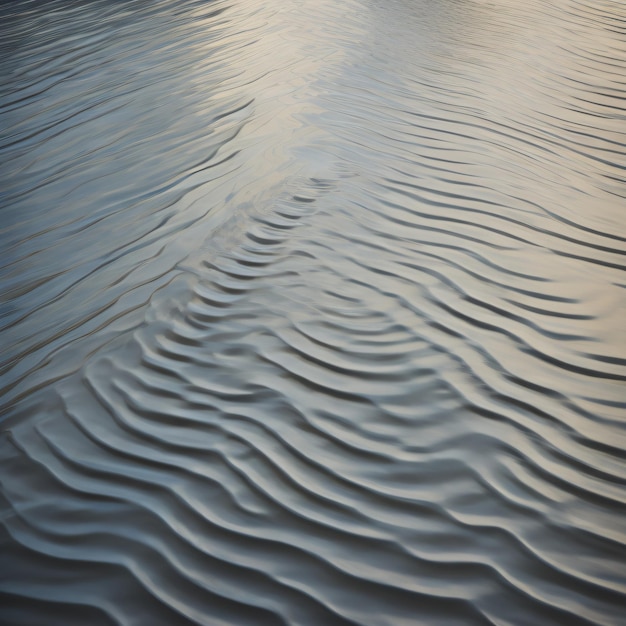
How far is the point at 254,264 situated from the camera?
73.7 inches

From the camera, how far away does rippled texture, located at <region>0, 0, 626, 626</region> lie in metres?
1.09

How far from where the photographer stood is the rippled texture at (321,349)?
3.58 feet

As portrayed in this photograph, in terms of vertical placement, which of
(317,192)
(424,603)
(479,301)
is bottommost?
(424,603)

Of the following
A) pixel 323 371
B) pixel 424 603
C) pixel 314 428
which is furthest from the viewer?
pixel 323 371

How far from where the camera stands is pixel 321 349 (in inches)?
61.1

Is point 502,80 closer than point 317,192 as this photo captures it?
No

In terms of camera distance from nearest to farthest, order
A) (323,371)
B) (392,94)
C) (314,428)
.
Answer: (314,428), (323,371), (392,94)

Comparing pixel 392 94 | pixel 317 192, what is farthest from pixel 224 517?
pixel 392 94

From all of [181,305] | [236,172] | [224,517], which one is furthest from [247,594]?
[236,172]

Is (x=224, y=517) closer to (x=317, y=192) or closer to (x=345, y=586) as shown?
(x=345, y=586)

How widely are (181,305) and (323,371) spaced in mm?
502

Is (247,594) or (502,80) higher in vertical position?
(502,80)

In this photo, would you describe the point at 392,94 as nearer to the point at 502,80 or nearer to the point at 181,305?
the point at 502,80

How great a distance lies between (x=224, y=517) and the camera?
119 centimetres
